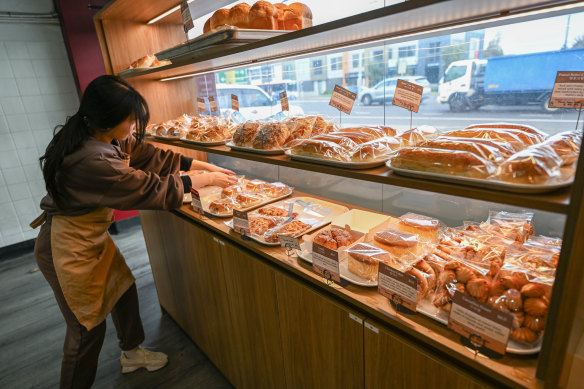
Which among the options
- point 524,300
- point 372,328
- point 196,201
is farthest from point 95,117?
point 524,300

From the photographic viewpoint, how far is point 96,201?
1.53 metres

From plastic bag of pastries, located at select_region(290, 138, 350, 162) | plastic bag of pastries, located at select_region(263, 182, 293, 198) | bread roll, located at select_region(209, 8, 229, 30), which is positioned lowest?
plastic bag of pastries, located at select_region(263, 182, 293, 198)

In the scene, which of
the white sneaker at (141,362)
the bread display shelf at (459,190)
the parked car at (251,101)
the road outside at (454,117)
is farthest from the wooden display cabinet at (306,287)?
the parked car at (251,101)

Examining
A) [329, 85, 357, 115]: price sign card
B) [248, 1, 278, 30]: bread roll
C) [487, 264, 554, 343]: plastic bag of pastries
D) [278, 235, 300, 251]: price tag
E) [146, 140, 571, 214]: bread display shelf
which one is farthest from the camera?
[248, 1, 278, 30]: bread roll

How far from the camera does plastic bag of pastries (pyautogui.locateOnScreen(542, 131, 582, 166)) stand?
739mm

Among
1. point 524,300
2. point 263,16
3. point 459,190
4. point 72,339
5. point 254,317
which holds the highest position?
point 263,16

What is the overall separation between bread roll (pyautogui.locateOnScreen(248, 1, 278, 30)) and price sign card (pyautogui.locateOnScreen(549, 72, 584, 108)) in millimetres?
1074

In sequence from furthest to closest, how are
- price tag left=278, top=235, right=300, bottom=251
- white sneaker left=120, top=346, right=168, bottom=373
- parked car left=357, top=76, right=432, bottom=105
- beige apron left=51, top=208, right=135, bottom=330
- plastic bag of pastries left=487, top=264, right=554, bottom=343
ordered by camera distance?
white sneaker left=120, top=346, right=168, bottom=373
beige apron left=51, top=208, right=135, bottom=330
parked car left=357, top=76, right=432, bottom=105
price tag left=278, top=235, right=300, bottom=251
plastic bag of pastries left=487, top=264, right=554, bottom=343

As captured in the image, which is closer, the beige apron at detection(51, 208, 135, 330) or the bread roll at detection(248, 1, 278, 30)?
the bread roll at detection(248, 1, 278, 30)

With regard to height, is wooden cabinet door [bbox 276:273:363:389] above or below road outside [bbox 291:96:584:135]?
below

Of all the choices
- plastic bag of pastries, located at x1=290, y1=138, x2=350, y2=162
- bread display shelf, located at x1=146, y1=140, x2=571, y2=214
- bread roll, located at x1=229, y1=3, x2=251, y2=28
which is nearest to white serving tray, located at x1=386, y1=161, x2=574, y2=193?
bread display shelf, located at x1=146, y1=140, x2=571, y2=214

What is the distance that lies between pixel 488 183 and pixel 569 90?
0.50m

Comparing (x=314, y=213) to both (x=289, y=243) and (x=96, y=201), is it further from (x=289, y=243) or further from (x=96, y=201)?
(x=96, y=201)

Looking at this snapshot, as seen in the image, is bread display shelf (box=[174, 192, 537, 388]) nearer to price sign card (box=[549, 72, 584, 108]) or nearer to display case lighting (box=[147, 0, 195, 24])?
price sign card (box=[549, 72, 584, 108])
